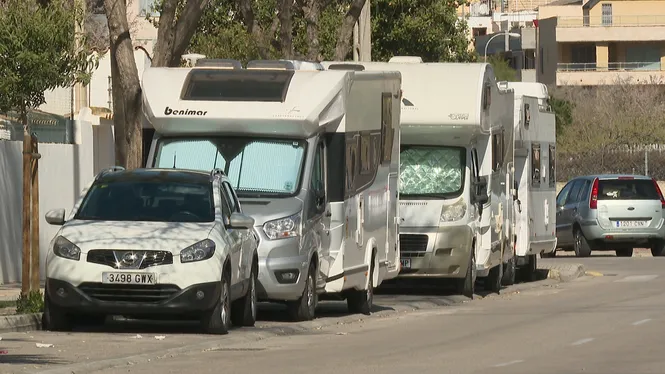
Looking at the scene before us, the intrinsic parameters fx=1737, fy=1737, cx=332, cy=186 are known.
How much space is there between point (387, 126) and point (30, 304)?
5.98 m

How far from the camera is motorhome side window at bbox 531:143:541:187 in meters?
30.1

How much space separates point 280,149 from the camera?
1972 centimetres

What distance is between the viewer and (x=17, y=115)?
88.2ft

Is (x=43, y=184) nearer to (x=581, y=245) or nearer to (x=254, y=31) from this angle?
(x=254, y=31)

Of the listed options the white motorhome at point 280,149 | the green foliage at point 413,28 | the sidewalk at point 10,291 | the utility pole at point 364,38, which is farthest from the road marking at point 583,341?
the green foliage at point 413,28

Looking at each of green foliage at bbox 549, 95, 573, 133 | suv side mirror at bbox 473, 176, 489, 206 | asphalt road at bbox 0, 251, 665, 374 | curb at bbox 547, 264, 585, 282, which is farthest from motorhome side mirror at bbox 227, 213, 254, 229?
green foliage at bbox 549, 95, 573, 133

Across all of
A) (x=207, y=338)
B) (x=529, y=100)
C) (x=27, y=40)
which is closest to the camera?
(x=207, y=338)

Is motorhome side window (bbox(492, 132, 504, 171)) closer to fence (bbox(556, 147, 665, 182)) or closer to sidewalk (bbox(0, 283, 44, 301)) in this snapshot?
sidewalk (bbox(0, 283, 44, 301))

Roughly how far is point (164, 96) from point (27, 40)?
3.89 meters

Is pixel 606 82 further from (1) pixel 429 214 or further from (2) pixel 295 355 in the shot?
(2) pixel 295 355

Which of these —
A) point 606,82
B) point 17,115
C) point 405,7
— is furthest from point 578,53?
point 17,115

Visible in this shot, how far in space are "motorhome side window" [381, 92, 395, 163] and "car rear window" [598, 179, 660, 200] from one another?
51.7 feet

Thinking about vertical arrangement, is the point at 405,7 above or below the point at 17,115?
above

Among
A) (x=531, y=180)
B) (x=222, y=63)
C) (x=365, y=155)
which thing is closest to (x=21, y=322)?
(x=222, y=63)
